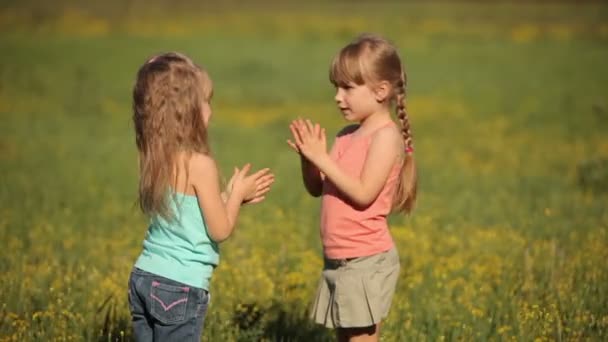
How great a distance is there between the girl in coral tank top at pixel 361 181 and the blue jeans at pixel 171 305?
70 centimetres

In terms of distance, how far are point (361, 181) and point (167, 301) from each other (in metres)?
1.08

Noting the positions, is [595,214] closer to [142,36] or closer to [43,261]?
[43,261]

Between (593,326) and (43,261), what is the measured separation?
4153mm

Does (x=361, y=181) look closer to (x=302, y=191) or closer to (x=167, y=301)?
(x=167, y=301)

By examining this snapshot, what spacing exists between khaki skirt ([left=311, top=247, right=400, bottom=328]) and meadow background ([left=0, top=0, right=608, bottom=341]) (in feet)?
2.97

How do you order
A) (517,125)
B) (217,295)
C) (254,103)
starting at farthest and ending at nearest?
(254,103) < (517,125) < (217,295)

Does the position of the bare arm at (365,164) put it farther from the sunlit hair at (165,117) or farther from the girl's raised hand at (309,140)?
the sunlit hair at (165,117)

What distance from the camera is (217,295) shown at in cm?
627

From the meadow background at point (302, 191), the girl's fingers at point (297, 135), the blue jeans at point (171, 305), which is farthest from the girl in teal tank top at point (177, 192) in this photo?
the meadow background at point (302, 191)

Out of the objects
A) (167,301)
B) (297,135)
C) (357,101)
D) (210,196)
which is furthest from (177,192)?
(357,101)

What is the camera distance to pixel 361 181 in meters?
4.42

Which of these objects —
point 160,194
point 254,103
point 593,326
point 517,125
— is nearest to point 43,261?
point 160,194

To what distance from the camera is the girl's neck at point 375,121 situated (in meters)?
4.54

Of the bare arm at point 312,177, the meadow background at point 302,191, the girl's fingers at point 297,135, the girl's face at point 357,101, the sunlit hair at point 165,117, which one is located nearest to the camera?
the sunlit hair at point 165,117
